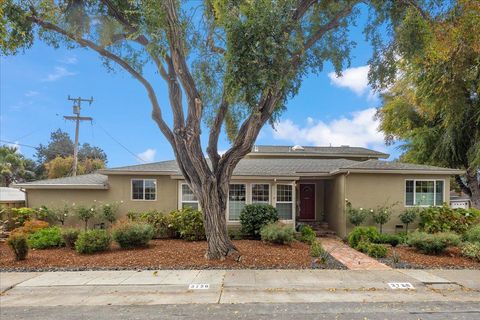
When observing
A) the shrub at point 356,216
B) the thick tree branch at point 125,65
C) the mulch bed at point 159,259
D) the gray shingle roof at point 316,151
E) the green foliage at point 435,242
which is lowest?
the mulch bed at point 159,259

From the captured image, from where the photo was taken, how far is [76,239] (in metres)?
11.5

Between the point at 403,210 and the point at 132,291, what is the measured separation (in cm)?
1165

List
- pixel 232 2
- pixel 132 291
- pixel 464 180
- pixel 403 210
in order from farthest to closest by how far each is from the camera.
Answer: pixel 464 180
pixel 403 210
pixel 232 2
pixel 132 291

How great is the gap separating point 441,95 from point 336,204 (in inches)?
296

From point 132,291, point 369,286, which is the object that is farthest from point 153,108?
point 369,286

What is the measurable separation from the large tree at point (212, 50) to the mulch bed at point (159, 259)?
715 mm

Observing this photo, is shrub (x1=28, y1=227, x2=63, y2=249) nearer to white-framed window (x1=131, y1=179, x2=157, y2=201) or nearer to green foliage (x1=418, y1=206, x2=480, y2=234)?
white-framed window (x1=131, y1=179, x2=157, y2=201)

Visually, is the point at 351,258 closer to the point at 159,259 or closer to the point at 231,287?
the point at 231,287

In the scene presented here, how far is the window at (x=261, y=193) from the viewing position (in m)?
15.0

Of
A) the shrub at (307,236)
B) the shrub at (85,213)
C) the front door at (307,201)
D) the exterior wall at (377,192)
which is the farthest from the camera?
the front door at (307,201)

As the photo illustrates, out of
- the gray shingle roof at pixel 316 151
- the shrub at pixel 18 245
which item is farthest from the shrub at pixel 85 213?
the gray shingle roof at pixel 316 151

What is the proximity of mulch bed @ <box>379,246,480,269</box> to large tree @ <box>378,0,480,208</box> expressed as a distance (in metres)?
5.85

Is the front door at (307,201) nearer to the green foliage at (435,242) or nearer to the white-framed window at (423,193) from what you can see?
the white-framed window at (423,193)

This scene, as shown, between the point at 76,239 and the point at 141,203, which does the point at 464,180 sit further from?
the point at 76,239
